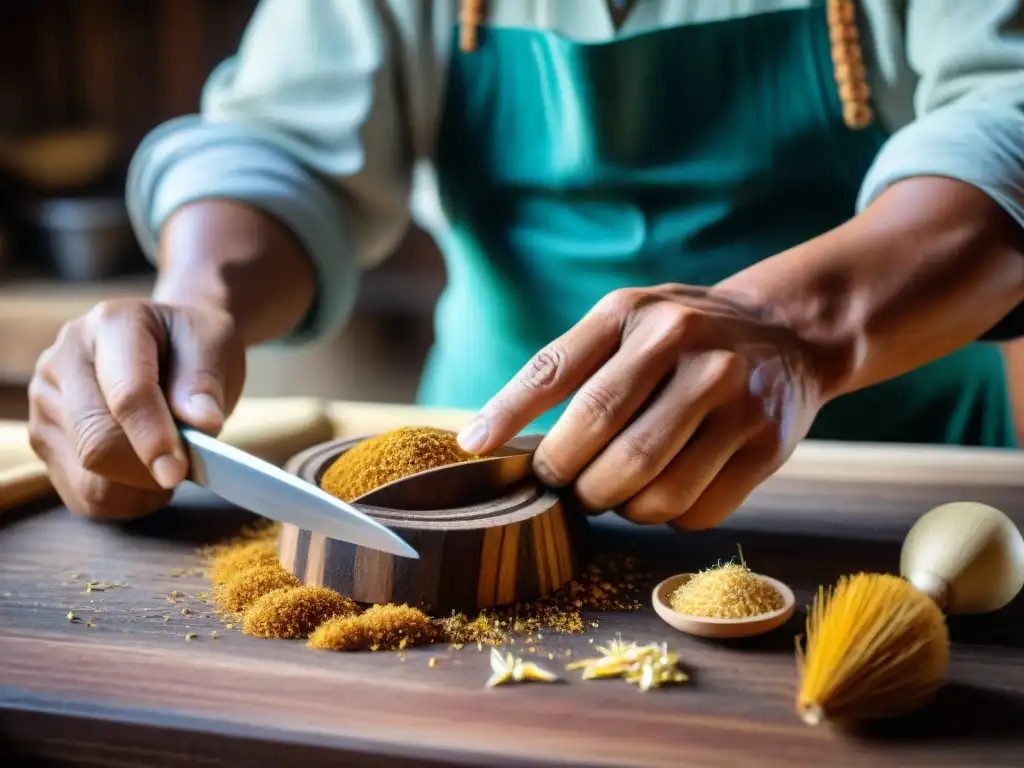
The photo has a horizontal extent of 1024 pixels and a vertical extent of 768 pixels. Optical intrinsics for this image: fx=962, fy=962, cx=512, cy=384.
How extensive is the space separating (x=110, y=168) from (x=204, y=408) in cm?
149

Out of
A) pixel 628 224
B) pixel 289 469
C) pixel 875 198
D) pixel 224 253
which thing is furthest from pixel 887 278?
pixel 224 253

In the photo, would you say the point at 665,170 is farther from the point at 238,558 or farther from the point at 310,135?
the point at 238,558

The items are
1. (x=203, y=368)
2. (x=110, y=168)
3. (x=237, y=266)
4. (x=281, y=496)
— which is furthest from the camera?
(x=110, y=168)

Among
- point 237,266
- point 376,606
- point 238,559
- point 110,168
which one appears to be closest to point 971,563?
point 376,606

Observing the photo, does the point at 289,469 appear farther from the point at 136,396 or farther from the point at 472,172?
the point at 472,172

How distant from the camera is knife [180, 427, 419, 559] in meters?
0.55

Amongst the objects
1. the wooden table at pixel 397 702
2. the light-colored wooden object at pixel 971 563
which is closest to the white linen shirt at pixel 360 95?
the light-colored wooden object at pixel 971 563

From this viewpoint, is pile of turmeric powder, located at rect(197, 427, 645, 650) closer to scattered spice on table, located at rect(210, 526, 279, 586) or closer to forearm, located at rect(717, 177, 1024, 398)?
scattered spice on table, located at rect(210, 526, 279, 586)

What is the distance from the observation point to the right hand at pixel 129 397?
0.65 m

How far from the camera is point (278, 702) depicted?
48cm

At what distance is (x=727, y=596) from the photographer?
1.83 feet

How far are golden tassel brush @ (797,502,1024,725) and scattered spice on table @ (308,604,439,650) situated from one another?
8.2 inches

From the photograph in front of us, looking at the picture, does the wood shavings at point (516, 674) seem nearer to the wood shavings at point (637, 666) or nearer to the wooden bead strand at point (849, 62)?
the wood shavings at point (637, 666)

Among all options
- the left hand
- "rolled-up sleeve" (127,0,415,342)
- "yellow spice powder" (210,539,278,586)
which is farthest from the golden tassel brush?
"rolled-up sleeve" (127,0,415,342)
